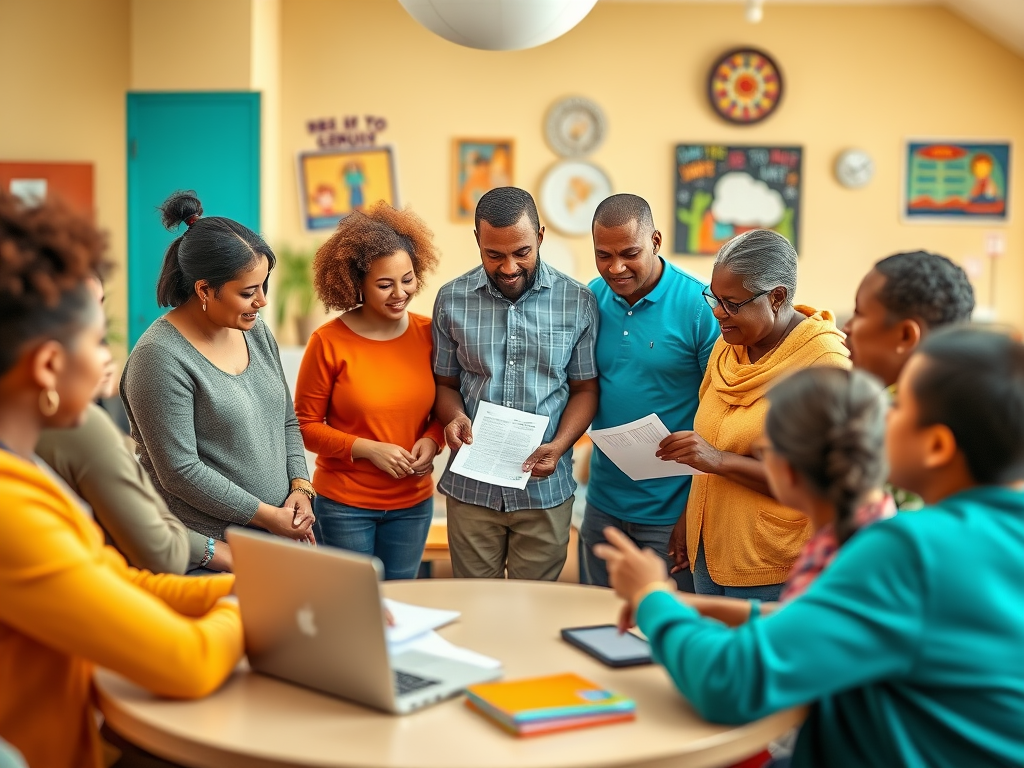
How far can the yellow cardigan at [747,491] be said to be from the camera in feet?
6.86

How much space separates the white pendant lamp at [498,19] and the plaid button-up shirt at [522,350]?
0.61 meters

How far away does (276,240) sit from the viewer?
250 inches

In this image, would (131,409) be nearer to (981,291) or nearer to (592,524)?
(592,524)

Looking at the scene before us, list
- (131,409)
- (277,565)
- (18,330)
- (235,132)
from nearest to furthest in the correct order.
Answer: (18,330), (277,565), (131,409), (235,132)

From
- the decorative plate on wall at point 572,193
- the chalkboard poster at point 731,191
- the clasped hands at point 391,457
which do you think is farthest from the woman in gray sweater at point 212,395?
the chalkboard poster at point 731,191

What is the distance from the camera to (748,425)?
7.11 ft

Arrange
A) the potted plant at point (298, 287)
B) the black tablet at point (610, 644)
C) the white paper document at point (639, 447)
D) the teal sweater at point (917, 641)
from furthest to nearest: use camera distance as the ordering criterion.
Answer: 1. the potted plant at point (298, 287)
2. the white paper document at point (639, 447)
3. the black tablet at point (610, 644)
4. the teal sweater at point (917, 641)

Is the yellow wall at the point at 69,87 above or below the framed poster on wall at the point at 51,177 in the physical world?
above

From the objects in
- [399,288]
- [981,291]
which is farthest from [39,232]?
[981,291]

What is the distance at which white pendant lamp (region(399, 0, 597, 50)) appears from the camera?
83.8 inches

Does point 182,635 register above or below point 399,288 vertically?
below

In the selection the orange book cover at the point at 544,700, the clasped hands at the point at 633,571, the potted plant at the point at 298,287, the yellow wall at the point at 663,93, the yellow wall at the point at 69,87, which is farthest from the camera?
the yellow wall at the point at 663,93

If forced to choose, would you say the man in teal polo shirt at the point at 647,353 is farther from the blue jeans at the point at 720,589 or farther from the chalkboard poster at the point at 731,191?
the chalkboard poster at the point at 731,191

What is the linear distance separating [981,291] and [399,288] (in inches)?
203
